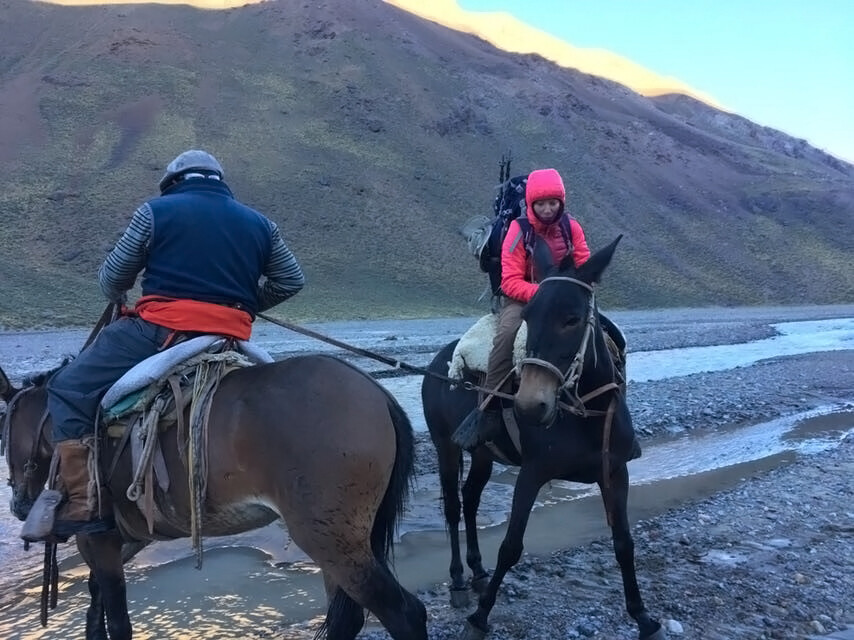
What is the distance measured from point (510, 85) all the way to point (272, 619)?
10428cm

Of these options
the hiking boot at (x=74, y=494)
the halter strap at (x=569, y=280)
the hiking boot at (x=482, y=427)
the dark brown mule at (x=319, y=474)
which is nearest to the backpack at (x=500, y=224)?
the hiking boot at (x=482, y=427)

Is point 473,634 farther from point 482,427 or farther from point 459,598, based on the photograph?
point 482,427

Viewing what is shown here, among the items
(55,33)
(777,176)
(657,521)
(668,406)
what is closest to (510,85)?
(777,176)

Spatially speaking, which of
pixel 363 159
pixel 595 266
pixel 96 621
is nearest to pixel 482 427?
pixel 595 266

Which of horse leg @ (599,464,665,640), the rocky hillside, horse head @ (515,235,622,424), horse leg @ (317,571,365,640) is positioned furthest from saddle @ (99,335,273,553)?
the rocky hillside

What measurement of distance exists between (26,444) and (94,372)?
2.94 ft

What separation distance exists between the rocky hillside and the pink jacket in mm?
34048

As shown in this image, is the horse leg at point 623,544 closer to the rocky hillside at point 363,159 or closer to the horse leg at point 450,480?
the horse leg at point 450,480

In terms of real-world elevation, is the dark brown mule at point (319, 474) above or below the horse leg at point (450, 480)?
above

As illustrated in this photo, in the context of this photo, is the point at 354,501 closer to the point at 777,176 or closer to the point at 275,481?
the point at 275,481

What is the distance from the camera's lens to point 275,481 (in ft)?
14.0

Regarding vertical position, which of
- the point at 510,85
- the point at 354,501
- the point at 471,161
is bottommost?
the point at 354,501

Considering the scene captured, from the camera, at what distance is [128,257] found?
15.6 ft

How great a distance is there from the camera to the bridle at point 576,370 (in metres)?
5.12
